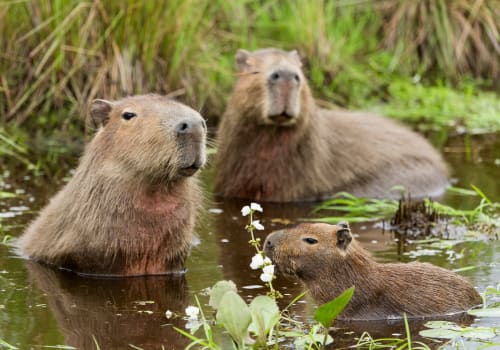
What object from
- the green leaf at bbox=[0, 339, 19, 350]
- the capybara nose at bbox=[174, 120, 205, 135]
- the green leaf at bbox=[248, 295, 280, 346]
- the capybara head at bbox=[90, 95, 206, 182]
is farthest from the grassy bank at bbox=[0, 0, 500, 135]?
the green leaf at bbox=[248, 295, 280, 346]

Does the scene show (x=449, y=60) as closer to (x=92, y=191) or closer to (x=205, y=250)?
(x=205, y=250)

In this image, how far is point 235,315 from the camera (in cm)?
505

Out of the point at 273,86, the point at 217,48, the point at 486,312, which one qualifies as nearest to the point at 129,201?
the point at 486,312

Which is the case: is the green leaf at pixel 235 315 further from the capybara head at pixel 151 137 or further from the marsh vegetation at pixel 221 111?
the capybara head at pixel 151 137

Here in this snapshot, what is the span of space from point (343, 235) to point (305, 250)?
223mm

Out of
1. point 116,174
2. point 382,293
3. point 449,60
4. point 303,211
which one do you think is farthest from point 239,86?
point 449,60

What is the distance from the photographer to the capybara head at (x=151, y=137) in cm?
679

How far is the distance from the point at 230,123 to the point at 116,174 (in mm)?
3126

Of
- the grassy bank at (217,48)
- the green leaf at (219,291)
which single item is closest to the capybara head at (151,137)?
the green leaf at (219,291)

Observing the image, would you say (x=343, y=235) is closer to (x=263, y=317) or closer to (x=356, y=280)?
(x=356, y=280)

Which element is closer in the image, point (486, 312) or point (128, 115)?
point (486, 312)

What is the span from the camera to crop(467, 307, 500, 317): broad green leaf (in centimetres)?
596

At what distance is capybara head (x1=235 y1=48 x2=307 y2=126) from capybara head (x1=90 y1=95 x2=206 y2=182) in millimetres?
2520

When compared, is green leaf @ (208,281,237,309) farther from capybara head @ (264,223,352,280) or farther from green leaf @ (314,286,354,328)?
capybara head @ (264,223,352,280)
